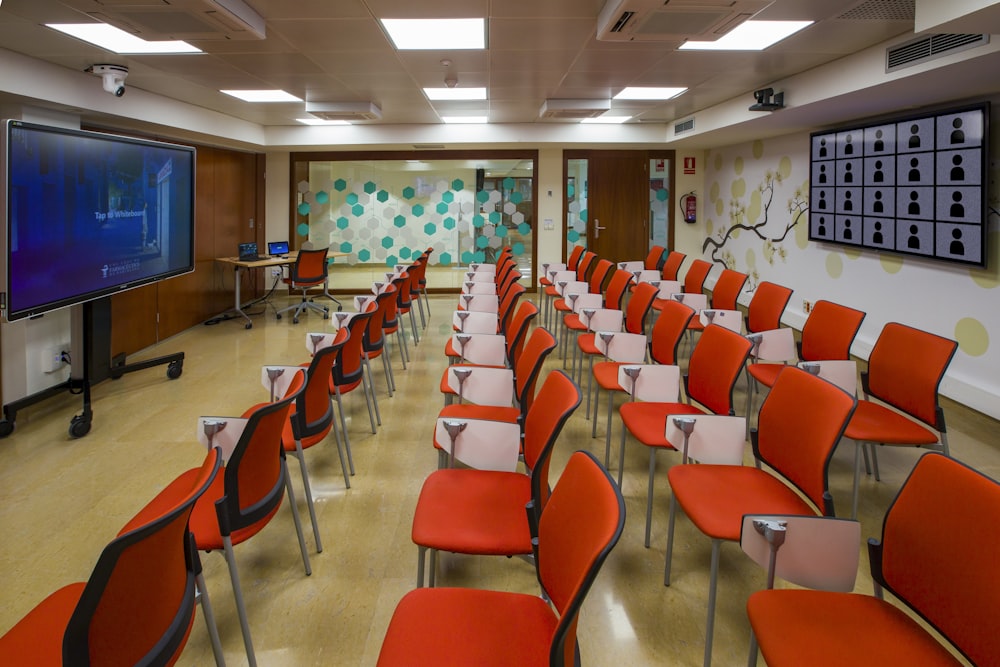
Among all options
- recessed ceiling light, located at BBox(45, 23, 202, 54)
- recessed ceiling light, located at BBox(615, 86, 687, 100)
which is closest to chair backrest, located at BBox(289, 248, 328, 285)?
recessed ceiling light, located at BBox(45, 23, 202, 54)

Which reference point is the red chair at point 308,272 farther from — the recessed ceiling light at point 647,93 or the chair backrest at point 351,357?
the chair backrest at point 351,357

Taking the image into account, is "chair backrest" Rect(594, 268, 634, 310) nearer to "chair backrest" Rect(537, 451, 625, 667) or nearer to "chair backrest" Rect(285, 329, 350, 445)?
"chair backrest" Rect(285, 329, 350, 445)

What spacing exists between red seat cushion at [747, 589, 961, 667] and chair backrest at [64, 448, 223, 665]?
1504 millimetres

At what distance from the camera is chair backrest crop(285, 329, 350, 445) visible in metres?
2.92

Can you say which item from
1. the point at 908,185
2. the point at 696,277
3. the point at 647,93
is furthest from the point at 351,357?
the point at 908,185

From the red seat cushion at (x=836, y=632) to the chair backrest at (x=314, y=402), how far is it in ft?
6.68

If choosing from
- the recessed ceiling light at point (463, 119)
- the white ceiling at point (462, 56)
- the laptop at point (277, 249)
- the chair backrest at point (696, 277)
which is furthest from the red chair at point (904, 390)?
the laptop at point (277, 249)

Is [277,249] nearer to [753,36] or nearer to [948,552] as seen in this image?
[753,36]

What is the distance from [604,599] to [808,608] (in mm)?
1029

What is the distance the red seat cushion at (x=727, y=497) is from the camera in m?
2.20

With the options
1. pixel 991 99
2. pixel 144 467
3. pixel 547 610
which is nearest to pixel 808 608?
pixel 547 610

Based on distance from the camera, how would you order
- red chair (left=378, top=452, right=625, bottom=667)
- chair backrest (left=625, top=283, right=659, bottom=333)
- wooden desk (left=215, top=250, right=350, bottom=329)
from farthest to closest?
wooden desk (left=215, top=250, right=350, bottom=329), chair backrest (left=625, top=283, right=659, bottom=333), red chair (left=378, top=452, right=625, bottom=667)

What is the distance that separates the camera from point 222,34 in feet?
13.7

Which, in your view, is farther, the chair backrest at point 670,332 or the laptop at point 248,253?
the laptop at point 248,253
